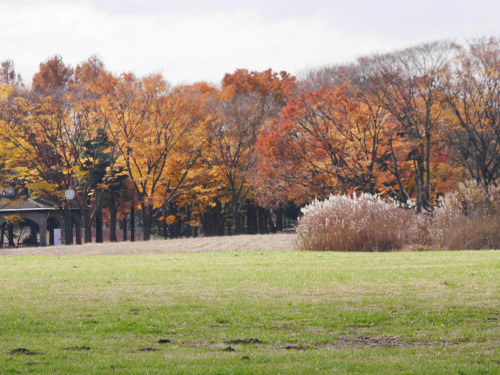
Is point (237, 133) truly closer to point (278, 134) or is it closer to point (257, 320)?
point (278, 134)

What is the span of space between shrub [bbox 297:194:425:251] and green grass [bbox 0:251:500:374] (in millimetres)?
7317

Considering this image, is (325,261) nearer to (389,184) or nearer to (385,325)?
(385,325)

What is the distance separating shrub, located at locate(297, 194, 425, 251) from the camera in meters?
25.0

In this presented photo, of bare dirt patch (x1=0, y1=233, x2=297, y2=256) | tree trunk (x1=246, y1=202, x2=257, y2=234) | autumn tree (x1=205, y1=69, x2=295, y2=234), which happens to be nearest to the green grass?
bare dirt patch (x1=0, y1=233, x2=297, y2=256)

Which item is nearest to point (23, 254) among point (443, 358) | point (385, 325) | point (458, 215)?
point (458, 215)

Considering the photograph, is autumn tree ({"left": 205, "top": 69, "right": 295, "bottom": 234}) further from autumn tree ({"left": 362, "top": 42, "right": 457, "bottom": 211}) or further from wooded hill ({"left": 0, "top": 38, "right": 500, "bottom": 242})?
autumn tree ({"left": 362, "top": 42, "right": 457, "bottom": 211})

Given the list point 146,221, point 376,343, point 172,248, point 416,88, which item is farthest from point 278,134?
point 376,343

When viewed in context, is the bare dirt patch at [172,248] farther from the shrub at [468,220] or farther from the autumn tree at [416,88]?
the autumn tree at [416,88]

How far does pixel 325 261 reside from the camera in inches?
780

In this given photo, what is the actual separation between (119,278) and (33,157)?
88.2 ft

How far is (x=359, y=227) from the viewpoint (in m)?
25.1

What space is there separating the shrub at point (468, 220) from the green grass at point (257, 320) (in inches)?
274

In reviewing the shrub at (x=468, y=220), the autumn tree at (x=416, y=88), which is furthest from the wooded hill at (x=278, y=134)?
the shrub at (x=468, y=220)

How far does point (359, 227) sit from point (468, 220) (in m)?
3.68
